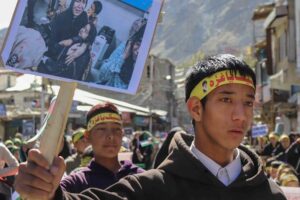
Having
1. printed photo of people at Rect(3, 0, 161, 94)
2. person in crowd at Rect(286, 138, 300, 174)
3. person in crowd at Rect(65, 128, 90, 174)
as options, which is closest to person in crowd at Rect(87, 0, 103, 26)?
printed photo of people at Rect(3, 0, 161, 94)

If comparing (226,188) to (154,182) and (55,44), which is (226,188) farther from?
(55,44)

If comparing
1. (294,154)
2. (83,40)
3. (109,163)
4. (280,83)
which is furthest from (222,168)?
(280,83)

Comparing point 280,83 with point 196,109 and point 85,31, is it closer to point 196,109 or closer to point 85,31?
point 196,109

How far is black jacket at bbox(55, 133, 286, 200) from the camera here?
2.58 m

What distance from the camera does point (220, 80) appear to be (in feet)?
9.09

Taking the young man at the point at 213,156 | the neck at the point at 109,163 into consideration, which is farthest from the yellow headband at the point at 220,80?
the neck at the point at 109,163

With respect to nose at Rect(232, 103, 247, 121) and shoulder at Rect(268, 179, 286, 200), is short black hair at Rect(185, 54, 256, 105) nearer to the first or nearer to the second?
nose at Rect(232, 103, 247, 121)

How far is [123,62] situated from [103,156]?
7.78 feet

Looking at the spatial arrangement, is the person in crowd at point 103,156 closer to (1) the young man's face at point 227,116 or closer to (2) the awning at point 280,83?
(1) the young man's face at point 227,116

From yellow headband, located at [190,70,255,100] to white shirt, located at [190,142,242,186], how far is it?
0.26m

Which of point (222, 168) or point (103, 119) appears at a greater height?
point (103, 119)

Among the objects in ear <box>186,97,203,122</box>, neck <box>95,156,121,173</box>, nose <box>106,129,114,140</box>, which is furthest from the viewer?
nose <box>106,129,114,140</box>

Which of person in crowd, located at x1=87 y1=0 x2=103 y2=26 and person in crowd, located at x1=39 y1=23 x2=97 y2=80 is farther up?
person in crowd, located at x1=87 y1=0 x2=103 y2=26

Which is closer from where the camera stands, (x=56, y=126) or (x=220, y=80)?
(x=56, y=126)
